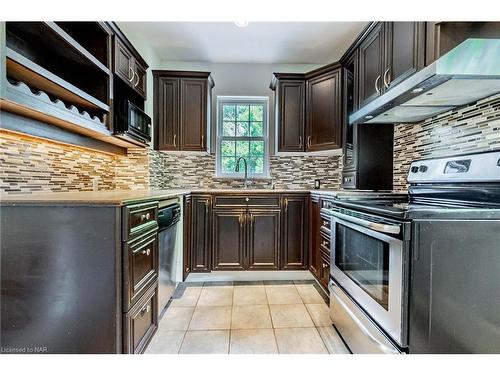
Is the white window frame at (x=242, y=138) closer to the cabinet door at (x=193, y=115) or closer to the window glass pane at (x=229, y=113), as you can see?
the window glass pane at (x=229, y=113)

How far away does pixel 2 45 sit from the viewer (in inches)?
41.4

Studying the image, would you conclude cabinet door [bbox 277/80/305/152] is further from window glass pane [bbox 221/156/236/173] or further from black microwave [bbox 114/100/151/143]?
black microwave [bbox 114/100/151/143]

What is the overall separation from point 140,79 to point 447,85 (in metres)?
2.49

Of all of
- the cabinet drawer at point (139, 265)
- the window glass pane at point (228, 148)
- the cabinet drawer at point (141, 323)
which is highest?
the window glass pane at point (228, 148)

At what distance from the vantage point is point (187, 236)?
2639mm

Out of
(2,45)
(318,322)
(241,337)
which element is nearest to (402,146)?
(318,322)

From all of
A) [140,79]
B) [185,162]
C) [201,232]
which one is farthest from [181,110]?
[201,232]

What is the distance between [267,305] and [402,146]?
1838 millimetres

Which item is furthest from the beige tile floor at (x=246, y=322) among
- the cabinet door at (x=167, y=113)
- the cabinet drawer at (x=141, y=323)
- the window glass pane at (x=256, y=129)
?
the window glass pane at (x=256, y=129)

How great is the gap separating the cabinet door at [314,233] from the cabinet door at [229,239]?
0.69 m

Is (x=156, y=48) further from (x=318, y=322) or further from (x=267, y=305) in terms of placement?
(x=318, y=322)

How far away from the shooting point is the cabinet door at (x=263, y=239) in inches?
107

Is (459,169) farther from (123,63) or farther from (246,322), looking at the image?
(123,63)

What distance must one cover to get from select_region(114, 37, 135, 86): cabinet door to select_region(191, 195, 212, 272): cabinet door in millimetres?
1253
